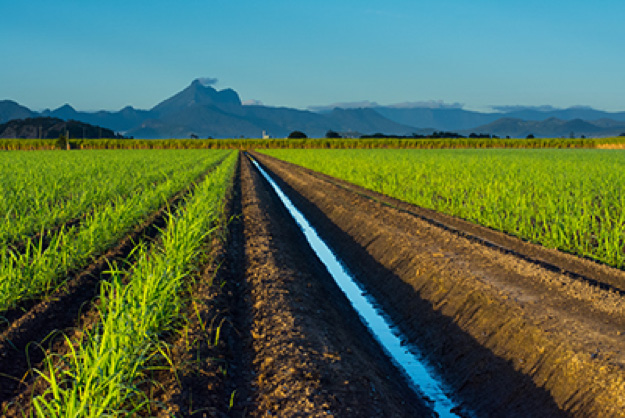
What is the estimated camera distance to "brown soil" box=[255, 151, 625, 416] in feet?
13.7

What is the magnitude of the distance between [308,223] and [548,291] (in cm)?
812

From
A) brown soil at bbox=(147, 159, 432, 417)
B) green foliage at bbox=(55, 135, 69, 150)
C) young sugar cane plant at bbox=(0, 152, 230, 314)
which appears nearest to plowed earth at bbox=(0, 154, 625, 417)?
brown soil at bbox=(147, 159, 432, 417)

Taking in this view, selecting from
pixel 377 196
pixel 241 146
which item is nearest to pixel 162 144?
pixel 241 146

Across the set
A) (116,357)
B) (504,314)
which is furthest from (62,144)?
(116,357)

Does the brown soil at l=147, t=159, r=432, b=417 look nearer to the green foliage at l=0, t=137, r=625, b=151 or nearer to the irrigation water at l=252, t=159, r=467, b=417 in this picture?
the irrigation water at l=252, t=159, r=467, b=417

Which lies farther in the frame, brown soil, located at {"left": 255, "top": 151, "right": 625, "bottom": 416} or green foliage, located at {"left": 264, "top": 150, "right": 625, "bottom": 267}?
green foliage, located at {"left": 264, "top": 150, "right": 625, "bottom": 267}

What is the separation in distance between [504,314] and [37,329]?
4433 mm

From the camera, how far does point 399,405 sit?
405 centimetres

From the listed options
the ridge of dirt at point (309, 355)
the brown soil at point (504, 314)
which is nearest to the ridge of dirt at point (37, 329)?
the ridge of dirt at point (309, 355)

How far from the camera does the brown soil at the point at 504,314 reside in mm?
4164

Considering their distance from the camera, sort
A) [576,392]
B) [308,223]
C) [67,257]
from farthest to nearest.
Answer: [308,223]
[67,257]
[576,392]

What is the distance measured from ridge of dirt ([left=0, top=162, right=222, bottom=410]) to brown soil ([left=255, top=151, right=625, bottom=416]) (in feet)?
11.3

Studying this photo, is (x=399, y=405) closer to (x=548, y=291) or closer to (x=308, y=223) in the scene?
(x=548, y=291)

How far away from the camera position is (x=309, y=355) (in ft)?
13.8
